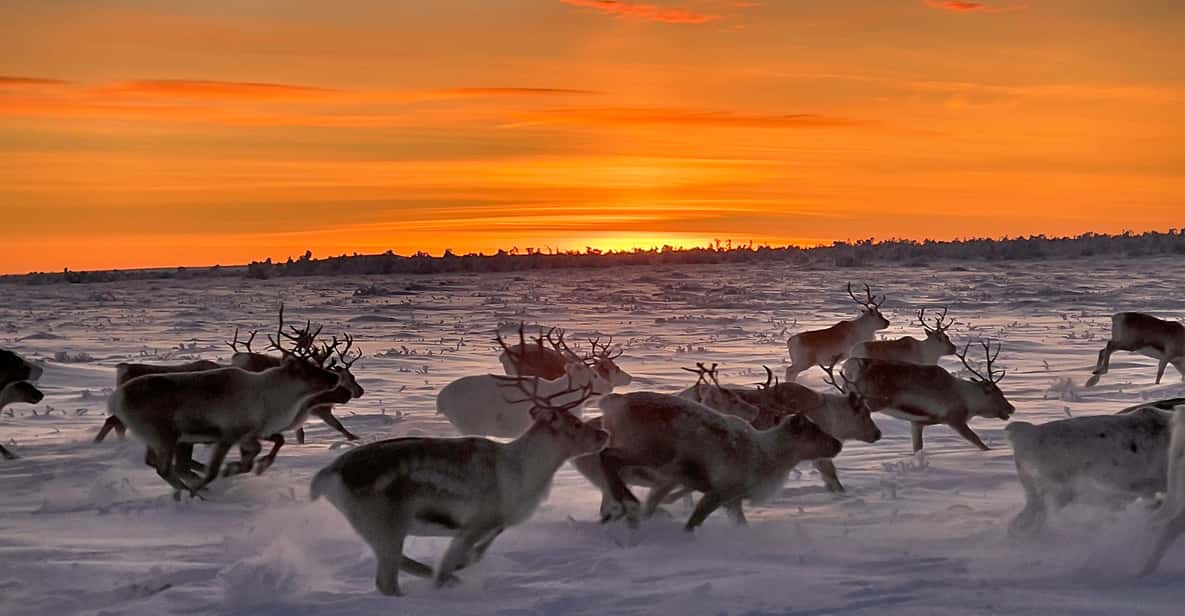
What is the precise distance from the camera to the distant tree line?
5266 cm

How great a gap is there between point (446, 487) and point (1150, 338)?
1388 cm

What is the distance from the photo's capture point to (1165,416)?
820 centimetres

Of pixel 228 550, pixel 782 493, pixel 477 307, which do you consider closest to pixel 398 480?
pixel 228 550

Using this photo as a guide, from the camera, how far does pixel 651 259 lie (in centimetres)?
6125

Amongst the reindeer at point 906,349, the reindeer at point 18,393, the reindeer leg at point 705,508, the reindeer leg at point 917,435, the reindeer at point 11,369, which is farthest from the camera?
the reindeer at point 906,349

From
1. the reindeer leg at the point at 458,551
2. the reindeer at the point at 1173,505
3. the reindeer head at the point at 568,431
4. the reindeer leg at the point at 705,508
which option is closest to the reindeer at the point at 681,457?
the reindeer leg at the point at 705,508

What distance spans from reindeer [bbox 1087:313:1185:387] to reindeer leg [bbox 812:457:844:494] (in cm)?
941

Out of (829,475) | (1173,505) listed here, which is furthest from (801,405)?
(1173,505)

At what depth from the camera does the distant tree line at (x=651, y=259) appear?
52656 mm

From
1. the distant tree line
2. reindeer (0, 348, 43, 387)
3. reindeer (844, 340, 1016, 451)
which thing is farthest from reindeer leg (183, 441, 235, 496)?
the distant tree line

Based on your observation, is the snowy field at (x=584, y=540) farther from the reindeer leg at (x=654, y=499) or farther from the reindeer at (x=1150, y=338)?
the reindeer at (x=1150, y=338)

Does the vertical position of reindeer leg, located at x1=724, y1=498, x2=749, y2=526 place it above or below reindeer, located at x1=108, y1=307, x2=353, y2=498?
below

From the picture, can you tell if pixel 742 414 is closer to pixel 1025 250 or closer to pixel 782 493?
pixel 782 493

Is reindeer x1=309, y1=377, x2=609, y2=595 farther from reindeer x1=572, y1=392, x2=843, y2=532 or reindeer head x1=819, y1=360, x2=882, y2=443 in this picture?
reindeer head x1=819, y1=360, x2=882, y2=443
